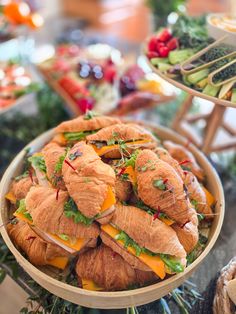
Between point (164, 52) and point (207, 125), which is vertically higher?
point (164, 52)

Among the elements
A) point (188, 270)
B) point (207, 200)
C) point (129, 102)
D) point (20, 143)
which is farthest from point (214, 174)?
point (20, 143)

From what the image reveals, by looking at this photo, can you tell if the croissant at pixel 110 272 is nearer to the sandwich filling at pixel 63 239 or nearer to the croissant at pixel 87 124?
the sandwich filling at pixel 63 239

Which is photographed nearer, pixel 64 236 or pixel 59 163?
pixel 64 236

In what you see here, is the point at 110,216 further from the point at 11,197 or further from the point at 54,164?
the point at 11,197

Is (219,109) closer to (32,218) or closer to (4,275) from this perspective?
(32,218)

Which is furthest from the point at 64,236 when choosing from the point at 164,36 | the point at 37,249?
the point at 164,36

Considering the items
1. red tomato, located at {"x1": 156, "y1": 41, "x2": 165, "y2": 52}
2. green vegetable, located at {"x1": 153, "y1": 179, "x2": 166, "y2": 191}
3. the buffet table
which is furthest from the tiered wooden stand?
green vegetable, located at {"x1": 153, "y1": 179, "x2": 166, "y2": 191}

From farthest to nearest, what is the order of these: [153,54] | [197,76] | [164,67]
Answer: [153,54] < [164,67] < [197,76]

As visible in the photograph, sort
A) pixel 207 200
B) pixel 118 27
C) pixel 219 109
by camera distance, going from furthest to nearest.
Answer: pixel 118 27 → pixel 219 109 → pixel 207 200

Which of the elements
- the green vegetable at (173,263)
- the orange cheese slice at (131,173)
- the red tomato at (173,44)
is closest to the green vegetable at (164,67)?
the red tomato at (173,44)
